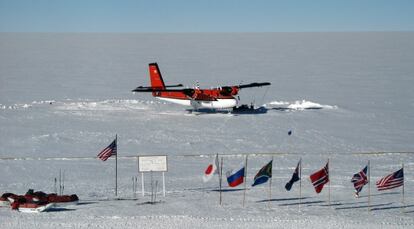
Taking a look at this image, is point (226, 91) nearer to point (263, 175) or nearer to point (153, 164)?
point (153, 164)

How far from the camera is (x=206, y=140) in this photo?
43.4 metres

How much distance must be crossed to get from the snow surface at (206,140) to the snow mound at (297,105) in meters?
0.19

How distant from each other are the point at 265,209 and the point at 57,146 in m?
19.2

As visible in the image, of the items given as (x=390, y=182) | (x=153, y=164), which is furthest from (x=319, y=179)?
(x=153, y=164)

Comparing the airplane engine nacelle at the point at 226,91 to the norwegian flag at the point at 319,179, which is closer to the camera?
the norwegian flag at the point at 319,179

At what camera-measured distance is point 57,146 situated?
40.9m

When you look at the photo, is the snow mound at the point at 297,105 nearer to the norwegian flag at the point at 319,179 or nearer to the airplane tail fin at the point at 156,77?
the airplane tail fin at the point at 156,77

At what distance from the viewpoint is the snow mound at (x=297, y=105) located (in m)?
57.0

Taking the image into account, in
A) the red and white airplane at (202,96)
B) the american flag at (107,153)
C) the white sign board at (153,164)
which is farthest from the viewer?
the red and white airplane at (202,96)

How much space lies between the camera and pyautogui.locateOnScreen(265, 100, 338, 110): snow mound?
57.0 metres

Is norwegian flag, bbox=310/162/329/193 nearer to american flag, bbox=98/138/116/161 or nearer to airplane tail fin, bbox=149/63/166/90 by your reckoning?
american flag, bbox=98/138/116/161

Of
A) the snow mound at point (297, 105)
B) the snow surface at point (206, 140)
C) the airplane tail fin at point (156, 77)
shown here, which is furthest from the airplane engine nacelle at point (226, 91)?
the airplane tail fin at point (156, 77)

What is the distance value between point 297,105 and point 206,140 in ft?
57.3

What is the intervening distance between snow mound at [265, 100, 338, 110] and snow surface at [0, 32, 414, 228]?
19 cm
